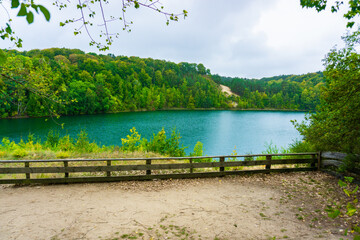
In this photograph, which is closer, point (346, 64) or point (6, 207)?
point (6, 207)

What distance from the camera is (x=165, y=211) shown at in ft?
17.7

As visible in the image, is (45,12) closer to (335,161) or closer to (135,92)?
(335,161)

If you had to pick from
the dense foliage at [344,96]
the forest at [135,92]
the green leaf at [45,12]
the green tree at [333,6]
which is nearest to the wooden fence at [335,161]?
the dense foliage at [344,96]

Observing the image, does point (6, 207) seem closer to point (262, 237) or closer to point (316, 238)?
point (262, 237)

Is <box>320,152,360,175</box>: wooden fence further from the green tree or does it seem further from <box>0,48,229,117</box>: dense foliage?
<box>0,48,229,117</box>: dense foliage

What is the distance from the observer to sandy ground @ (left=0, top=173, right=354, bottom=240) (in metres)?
4.48

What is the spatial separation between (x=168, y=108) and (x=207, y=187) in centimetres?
9276

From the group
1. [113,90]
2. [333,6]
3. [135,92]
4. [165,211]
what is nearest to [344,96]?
[333,6]

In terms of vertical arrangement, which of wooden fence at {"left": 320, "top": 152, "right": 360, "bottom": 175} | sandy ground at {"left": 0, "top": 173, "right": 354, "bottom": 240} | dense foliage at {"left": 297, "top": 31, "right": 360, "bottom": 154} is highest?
dense foliage at {"left": 297, "top": 31, "right": 360, "bottom": 154}

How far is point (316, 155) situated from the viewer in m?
8.76

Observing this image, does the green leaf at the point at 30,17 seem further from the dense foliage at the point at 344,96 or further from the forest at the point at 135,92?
the forest at the point at 135,92

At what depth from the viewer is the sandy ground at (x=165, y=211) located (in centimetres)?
448

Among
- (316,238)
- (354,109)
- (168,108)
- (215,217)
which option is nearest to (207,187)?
(215,217)

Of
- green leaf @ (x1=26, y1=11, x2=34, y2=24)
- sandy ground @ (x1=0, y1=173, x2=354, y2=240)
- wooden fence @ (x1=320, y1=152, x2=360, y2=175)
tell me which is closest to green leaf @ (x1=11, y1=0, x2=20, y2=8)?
green leaf @ (x1=26, y1=11, x2=34, y2=24)
